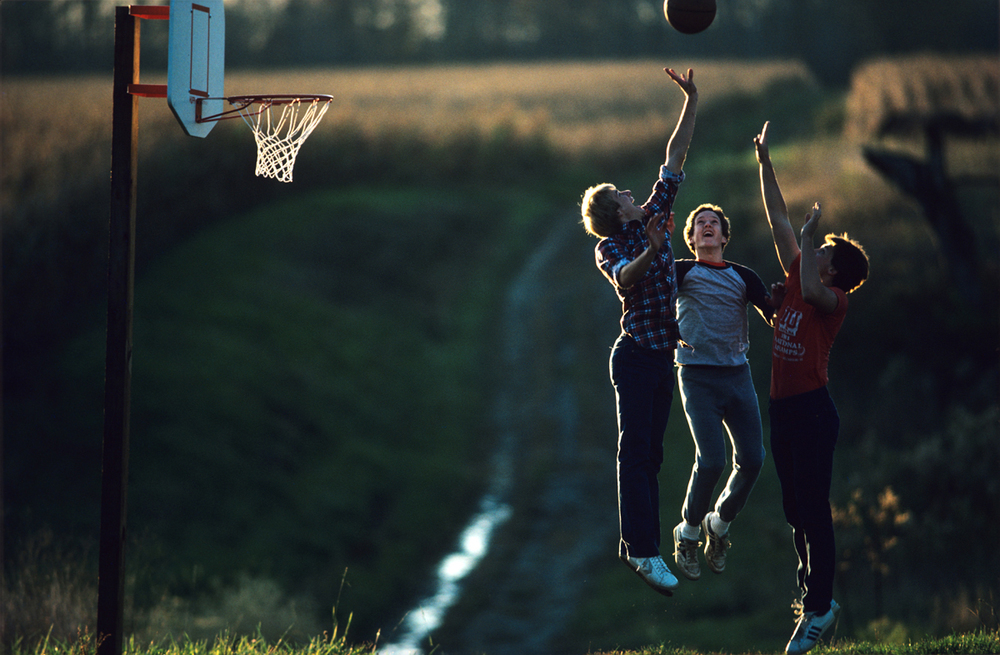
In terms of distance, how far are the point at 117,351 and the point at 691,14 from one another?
468 cm

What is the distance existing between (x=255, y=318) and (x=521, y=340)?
5918 millimetres

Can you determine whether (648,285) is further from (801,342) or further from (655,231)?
(801,342)

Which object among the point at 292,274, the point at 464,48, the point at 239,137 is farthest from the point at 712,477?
the point at 464,48

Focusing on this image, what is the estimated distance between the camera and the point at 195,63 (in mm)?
6352

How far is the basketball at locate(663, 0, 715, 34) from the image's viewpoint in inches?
257

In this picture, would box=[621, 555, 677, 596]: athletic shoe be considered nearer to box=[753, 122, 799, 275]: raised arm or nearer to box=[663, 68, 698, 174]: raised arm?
box=[753, 122, 799, 275]: raised arm

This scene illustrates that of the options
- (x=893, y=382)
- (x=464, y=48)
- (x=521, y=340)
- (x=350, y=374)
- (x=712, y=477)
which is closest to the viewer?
(x=712, y=477)

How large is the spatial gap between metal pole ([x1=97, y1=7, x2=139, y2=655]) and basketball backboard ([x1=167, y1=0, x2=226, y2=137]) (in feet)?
1.12

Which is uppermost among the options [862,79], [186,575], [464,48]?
[464,48]

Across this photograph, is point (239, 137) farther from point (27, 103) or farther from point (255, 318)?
point (255, 318)

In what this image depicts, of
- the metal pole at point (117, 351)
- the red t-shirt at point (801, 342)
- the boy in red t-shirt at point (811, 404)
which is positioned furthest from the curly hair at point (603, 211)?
the metal pole at point (117, 351)

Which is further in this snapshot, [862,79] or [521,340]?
[862,79]

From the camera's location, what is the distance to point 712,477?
6.07 m

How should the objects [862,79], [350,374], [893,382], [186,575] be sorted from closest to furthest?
1. [186,575]
2. [893,382]
3. [350,374]
4. [862,79]
